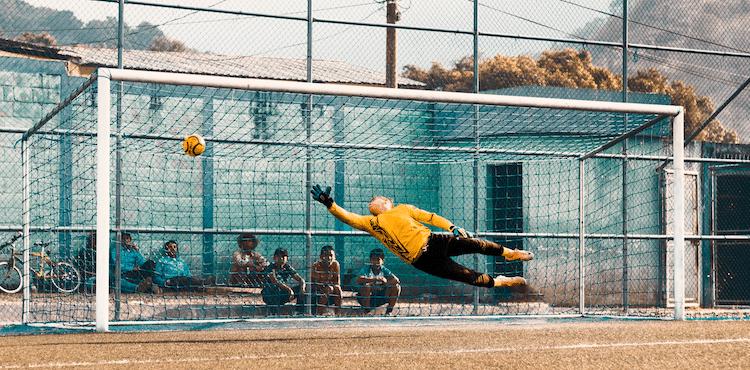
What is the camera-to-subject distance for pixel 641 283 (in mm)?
18750

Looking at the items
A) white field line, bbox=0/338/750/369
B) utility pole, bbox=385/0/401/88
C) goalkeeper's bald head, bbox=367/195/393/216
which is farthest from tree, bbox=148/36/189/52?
white field line, bbox=0/338/750/369

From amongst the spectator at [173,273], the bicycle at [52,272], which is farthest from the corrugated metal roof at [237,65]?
the bicycle at [52,272]

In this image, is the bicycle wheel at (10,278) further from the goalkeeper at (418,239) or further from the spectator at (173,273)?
the goalkeeper at (418,239)

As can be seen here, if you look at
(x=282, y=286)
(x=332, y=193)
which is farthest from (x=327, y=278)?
(x=332, y=193)

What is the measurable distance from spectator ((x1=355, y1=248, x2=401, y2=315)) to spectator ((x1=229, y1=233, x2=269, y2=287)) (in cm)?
139

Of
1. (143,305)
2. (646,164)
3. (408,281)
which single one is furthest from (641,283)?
(143,305)

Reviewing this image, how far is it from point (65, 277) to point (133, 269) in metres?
1.25

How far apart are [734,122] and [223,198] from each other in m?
9.48

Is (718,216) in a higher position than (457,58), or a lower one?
lower

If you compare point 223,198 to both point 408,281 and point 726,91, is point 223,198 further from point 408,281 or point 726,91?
point 726,91

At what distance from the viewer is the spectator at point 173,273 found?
47.4ft

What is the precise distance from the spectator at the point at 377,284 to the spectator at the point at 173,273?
210cm

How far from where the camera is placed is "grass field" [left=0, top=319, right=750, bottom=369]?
7.87 metres

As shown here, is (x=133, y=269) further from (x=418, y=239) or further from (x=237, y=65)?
(x=237, y=65)
